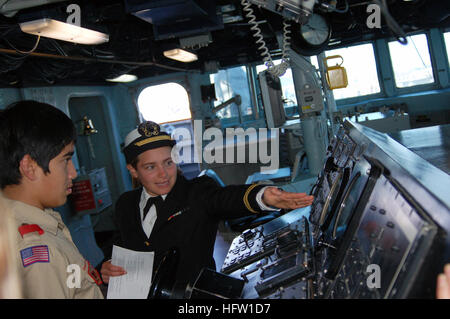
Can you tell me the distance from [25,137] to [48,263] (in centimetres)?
39

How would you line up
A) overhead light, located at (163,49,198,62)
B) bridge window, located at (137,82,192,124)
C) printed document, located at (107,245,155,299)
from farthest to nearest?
bridge window, located at (137,82,192,124)
overhead light, located at (163,49,198,62)
printed document, located at (107,245,155,299)

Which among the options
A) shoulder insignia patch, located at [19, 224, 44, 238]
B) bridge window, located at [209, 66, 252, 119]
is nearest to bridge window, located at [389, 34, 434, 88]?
bridge window, located at [209, 66, 252, 119]

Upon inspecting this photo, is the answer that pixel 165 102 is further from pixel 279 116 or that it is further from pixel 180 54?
pixel 279 116

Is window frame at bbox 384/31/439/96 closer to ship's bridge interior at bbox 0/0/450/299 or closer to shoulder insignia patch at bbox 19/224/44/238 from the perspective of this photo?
ship's bridge interior at bbox 0/0/450/299

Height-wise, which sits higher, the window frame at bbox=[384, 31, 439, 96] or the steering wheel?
the window frame at bbox=[384, 31, 439, 96]

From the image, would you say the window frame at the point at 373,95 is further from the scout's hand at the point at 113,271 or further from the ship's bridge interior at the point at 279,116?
the scout's hand at the point at 113,271

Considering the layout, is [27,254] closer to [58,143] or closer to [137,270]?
[58,143]

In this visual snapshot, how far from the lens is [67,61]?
406 centimetres

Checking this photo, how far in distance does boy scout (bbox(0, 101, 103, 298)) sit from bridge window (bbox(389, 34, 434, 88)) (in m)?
8.03

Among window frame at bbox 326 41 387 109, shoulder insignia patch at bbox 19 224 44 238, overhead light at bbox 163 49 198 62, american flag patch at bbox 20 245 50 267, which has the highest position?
overhead light at bbox 163 49 198 62

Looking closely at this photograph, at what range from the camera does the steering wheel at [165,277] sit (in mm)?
1321

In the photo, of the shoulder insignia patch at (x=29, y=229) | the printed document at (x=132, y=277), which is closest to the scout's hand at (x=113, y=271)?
the printed document at (x=132, y=277)

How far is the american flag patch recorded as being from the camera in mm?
995
